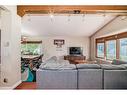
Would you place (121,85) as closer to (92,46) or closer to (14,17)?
(14,17)

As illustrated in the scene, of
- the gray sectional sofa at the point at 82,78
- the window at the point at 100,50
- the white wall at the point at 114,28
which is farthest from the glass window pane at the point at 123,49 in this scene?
the gray sectional sofa at the point at 82,78

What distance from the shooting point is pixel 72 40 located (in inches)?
487

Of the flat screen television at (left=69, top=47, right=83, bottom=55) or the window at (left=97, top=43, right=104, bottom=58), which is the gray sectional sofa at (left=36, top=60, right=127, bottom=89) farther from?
the flat screen television at (left=69, top=47, right=83, bottom=55)

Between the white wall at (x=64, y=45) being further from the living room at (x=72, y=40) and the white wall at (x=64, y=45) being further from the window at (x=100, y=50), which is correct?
the window at (x=100, y=50)

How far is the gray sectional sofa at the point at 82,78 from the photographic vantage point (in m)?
4.11

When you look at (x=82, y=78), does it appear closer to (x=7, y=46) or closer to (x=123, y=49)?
(x=7, y=46)

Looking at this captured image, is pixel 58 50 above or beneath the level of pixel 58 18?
beneath

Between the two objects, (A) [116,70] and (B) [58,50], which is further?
(B) [58,50]

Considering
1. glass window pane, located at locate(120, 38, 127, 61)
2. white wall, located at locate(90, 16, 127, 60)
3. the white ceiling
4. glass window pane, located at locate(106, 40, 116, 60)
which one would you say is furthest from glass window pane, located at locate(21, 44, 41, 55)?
glass window pane, located at locate(120, 38, 127, 61)

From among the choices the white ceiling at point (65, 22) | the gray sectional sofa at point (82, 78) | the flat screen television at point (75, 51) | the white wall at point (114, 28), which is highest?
the white ceiling at point (65, 22)
